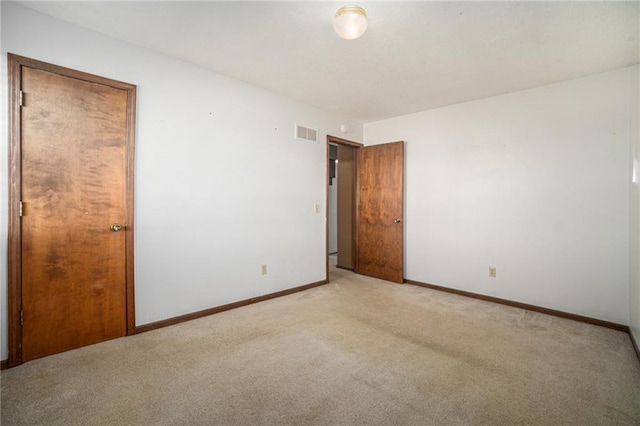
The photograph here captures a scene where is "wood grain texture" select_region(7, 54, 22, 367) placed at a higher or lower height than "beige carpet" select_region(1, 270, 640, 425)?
higher

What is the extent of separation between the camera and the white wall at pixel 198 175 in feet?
7.85

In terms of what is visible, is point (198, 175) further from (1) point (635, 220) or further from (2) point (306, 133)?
(1) point (635, 220)

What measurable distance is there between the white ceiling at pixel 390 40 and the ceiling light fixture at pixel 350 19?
0.07 metres

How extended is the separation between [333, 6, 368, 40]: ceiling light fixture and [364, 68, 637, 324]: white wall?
8.26ft

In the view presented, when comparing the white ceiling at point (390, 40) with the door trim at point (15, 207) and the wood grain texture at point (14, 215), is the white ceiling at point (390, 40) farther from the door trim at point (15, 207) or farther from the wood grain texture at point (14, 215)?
the wood grain texture at point (14, 215)

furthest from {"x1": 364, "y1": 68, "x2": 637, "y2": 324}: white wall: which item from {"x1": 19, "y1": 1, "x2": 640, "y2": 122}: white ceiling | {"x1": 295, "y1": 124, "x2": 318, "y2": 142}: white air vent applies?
{"x1": 295, "y1": 124, "x2": 318, "y2": 142}: white air vent

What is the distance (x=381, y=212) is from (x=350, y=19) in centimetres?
315

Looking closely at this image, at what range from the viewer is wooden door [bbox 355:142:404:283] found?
457 centimetres

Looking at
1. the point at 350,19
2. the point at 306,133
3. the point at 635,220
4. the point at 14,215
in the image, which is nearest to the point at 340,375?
the point at 350,19

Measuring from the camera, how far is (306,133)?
13.6 feet

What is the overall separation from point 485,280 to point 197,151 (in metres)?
3.72

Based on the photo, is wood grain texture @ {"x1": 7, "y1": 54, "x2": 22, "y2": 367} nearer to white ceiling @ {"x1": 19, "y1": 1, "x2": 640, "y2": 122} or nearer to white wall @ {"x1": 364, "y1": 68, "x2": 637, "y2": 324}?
white ceiling @ {"x1": 19, "y1": 1, "x2": 640, "y2": 122}

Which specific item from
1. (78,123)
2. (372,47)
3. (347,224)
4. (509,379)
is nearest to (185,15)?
(78,123)

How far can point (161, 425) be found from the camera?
161cm
